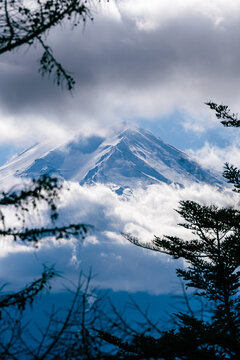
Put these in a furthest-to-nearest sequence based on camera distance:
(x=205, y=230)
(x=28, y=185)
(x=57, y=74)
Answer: (x=205, y=230)
(x=57, y=74)
(x=28, y=185)

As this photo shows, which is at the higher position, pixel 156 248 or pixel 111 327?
pixel 156 248

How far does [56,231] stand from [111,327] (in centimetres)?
158

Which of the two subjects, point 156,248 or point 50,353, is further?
point 156,248

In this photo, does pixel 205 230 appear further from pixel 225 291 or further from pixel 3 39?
pixel 3 39

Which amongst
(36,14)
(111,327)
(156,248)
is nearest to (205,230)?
(156,248)

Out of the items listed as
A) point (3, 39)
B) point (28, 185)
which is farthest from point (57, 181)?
point (3, 39)

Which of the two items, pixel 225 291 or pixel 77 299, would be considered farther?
pixel 225 291

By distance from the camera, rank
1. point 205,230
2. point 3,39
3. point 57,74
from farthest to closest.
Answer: point 205,230 < point 57,74 < point 3,39

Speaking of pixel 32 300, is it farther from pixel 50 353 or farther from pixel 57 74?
pixel 57 74

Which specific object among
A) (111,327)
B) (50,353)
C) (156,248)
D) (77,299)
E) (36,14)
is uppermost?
(156,248)

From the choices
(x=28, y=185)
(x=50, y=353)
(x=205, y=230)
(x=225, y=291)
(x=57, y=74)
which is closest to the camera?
(x=50, y=353)

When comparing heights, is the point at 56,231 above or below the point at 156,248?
below

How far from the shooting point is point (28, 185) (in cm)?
407

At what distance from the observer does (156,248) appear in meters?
15.4
